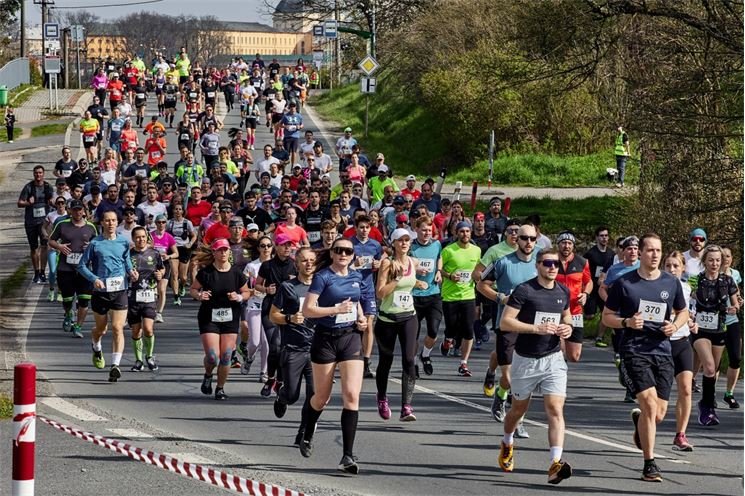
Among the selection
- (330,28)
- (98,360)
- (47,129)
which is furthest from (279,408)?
(330,28)

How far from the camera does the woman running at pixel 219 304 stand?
14078 mm

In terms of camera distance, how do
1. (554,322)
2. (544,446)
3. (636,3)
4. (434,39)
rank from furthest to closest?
1. (434,39)
2. (636,3)
3. (544,446)
4. (554,322)

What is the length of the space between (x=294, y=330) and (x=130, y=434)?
1635 mm

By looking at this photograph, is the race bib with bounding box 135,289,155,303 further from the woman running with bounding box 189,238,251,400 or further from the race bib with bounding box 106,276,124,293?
the woman running with bounding box 189,238,251,400

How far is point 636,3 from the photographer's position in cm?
2397

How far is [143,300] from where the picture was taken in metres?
16.0

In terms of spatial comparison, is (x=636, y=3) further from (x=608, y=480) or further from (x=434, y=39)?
(x=434, y=39)

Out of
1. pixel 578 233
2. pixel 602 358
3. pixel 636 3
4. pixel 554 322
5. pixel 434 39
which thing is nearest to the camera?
pixel 554 322

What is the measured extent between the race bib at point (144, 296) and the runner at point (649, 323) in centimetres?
650

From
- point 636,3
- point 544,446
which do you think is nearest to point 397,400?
point 544,446

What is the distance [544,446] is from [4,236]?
20833 mm

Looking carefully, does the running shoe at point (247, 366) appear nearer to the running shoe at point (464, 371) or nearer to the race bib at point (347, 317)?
the running shoe at point (464, 371)

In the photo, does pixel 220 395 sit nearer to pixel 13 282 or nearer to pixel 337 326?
pixel 337 326

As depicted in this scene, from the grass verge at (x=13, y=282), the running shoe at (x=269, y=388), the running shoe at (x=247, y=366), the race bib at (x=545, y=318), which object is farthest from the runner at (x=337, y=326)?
the grass verge at (x=13, y=282)
